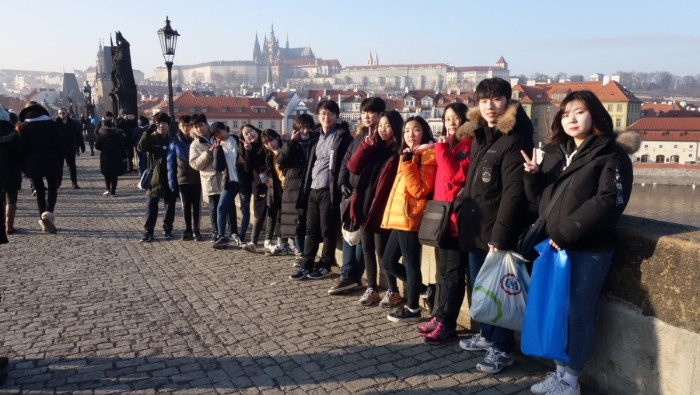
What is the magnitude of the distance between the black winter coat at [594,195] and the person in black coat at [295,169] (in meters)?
3.40

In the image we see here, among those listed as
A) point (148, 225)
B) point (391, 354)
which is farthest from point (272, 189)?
point (391, 354)

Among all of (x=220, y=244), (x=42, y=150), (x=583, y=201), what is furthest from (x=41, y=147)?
(x=583, y=201)

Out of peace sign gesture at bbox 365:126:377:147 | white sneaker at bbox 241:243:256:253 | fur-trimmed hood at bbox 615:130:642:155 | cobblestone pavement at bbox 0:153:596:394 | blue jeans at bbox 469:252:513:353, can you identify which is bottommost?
cobblestone pavement at bbox 0:153:596:394

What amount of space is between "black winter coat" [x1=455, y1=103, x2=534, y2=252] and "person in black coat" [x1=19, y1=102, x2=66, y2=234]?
633cm

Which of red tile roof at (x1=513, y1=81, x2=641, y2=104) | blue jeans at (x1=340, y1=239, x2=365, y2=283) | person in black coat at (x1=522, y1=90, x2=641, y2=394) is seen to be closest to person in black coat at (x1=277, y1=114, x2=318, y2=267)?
blue jeans at (x1=340, y1=239, x2=365, y2=283)

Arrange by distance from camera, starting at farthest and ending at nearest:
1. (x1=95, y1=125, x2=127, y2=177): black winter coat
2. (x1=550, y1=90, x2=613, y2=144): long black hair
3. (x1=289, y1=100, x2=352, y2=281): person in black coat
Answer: (x1=95, y1=125, x2=127, y2=177): black winter coat → (x1=289, y1=100, x2=352, y2=281): person in black coat → (x1=550, y1=90, x2=613, y2=144): long black hair

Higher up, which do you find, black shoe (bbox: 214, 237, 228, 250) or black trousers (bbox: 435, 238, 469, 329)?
black trousers (bbox: 435, 238, 469, 329)

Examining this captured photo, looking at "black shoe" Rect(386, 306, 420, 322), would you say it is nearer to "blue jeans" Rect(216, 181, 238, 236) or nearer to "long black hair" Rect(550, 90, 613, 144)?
"long black hair" Rect(550, 90, 613, 144)

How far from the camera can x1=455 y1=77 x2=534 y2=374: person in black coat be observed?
3646mm

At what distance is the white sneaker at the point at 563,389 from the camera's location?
133 inches

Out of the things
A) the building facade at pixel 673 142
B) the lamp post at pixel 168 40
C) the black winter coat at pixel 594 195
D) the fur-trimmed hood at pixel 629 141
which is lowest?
the building facade at pixel 673 142

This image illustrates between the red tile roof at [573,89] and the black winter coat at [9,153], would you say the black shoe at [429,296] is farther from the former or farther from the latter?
the red tile roof at [573,89]

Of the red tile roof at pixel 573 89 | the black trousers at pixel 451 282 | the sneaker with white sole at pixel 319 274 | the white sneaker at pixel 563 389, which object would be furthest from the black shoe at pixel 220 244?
the red tile roof at pixel 573 89

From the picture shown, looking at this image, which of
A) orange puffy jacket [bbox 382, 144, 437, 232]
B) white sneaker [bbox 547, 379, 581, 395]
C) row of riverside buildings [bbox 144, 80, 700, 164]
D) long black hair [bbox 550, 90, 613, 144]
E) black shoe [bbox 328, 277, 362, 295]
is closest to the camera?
long black hair [bbox 550, 90, 613, 144]
